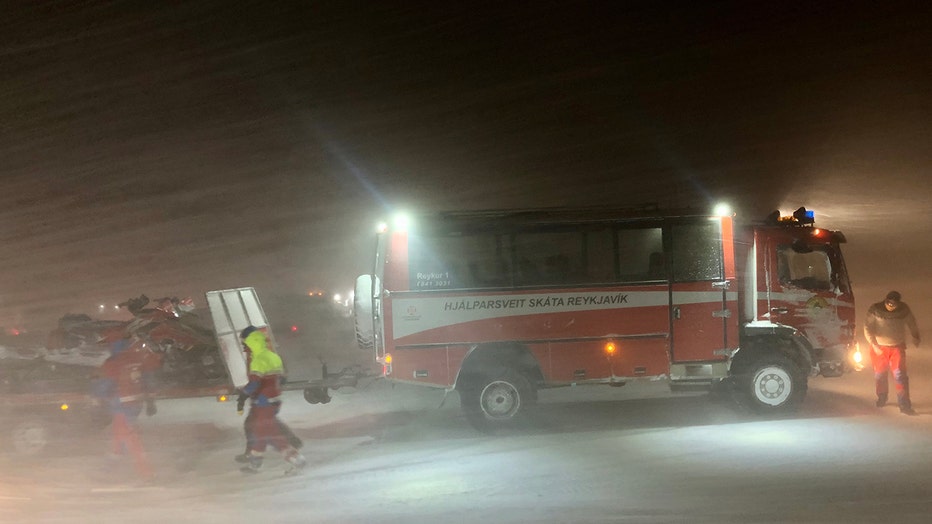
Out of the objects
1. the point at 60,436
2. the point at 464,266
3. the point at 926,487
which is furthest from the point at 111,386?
the point at 926,487

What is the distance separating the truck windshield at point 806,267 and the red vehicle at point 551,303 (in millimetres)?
731

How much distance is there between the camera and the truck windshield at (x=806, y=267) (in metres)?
11.6

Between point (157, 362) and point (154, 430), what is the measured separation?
1377 mm

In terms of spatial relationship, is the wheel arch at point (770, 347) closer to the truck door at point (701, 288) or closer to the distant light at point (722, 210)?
the truck door at point (701, 288)

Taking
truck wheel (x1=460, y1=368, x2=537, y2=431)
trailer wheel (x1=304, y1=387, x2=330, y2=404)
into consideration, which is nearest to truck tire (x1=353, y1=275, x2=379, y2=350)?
trailer wheel (x1=304, y1=387, x2=330, y2=404)

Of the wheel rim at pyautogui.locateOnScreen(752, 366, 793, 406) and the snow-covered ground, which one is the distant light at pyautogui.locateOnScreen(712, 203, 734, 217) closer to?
the wheel rim at pyautogui.locateOnScreen(752, 366, 793, 406)

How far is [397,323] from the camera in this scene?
427 inches

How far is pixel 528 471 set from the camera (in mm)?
8531

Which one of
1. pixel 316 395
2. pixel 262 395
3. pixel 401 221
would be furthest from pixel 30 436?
pixel 401 221

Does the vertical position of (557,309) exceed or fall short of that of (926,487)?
it exceeds it

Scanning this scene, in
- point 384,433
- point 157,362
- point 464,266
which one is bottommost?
point 384,433

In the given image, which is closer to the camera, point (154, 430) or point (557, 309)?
point (557, 309)

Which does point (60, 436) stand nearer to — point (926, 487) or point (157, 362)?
point (157, 362)

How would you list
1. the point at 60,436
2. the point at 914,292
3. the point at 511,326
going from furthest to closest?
1. the point at 914,292
2. the point at 511,326
3. the point at 60,436
